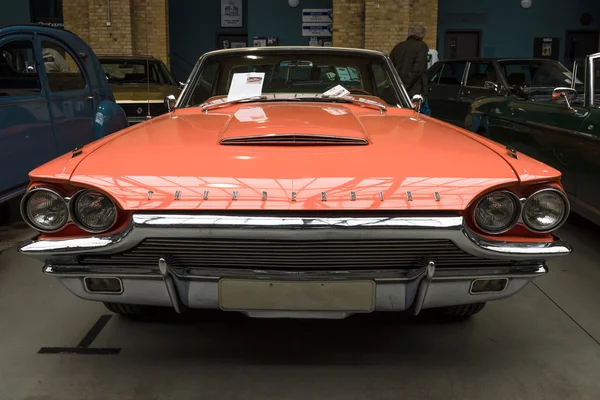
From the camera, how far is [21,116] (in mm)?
4438

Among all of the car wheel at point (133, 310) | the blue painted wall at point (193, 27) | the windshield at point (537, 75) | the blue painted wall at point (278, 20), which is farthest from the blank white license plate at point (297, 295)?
the blue painted wall at point (193, 27)

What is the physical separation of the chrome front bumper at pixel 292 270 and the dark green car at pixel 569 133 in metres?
2.20

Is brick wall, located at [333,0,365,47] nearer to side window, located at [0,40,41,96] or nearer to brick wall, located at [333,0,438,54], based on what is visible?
brick wall, located at [333,0,438,54]

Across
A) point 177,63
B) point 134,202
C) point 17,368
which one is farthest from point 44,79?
point 177,63

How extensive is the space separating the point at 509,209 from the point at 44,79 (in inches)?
156

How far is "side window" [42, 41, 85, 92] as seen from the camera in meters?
4.96

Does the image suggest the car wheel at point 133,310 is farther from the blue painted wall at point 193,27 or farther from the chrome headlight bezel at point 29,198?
the blue painted wall at point 193,27

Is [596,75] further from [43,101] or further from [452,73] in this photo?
[452,73]

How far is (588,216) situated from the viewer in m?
4.27

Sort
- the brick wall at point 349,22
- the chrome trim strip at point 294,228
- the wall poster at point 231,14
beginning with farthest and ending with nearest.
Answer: the wall poster at point 231,14 < the brick wall at point 349,22 < the chrome trim strip at point 294,228

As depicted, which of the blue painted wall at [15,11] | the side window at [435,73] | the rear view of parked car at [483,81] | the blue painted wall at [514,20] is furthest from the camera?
the blue painted wall at [514,20]

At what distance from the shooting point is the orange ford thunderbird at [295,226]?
1993mm

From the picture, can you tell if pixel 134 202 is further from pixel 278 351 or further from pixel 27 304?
pixel 27 304

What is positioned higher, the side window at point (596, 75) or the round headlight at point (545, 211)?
the side window at point (596, 75)
